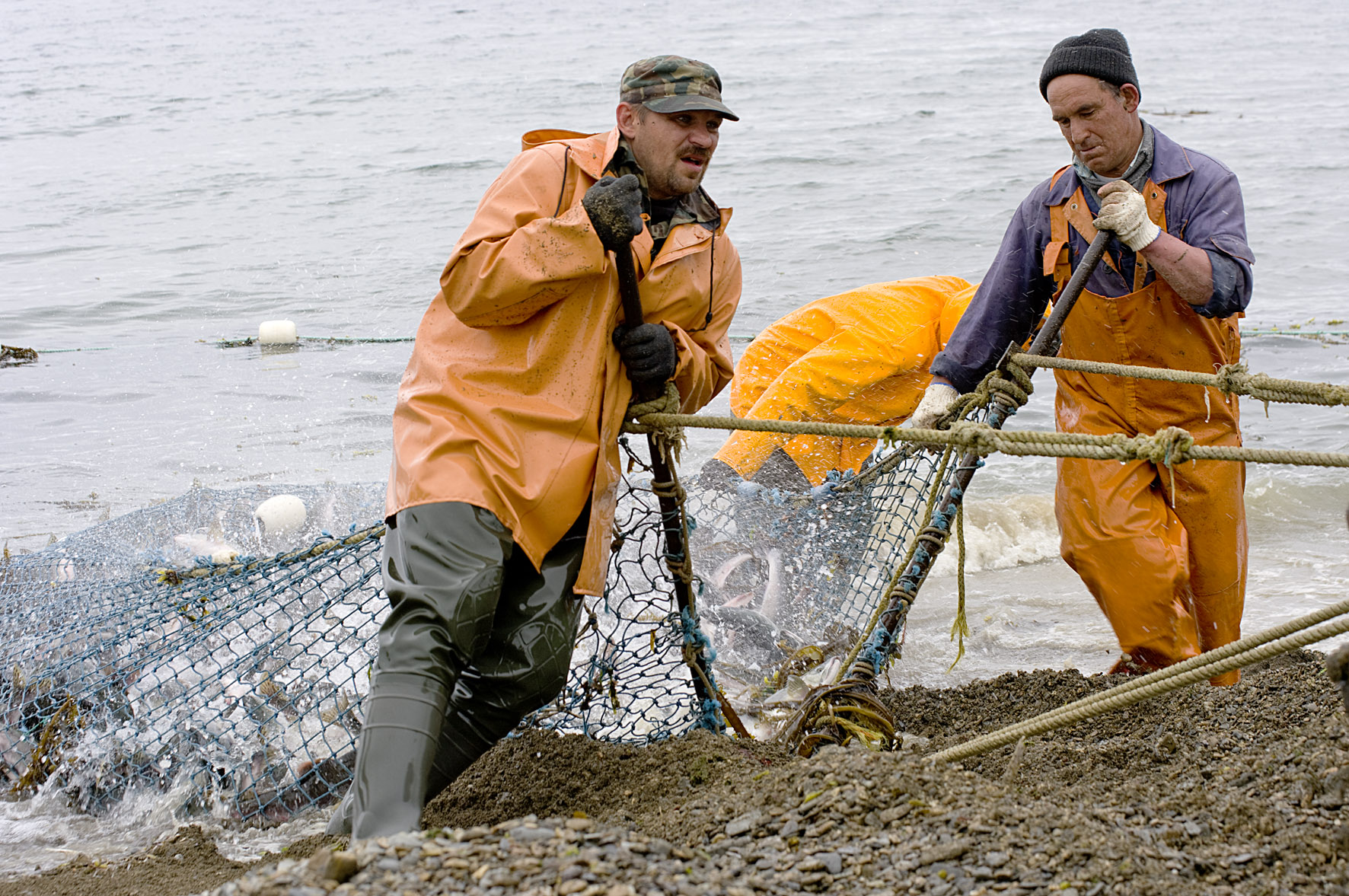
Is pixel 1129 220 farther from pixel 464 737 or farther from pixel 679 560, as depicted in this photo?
pixel 464 737

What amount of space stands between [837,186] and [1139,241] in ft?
46.6

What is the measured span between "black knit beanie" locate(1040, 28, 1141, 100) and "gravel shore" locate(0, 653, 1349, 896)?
6.11 ft

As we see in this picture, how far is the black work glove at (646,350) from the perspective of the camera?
2.98m

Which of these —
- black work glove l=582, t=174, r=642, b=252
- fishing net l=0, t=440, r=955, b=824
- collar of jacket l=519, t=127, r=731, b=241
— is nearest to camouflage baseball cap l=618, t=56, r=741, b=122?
collar of jacket l=519, t=127, r=731, b=241

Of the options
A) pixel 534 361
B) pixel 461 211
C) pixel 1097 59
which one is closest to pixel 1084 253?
pixel 1097 59

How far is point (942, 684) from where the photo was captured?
17.0 ft

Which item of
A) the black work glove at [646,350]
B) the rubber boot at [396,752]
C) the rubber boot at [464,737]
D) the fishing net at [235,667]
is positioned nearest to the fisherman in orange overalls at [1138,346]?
the fishing net at [235,667]

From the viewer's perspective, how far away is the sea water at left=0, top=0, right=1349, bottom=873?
709cm

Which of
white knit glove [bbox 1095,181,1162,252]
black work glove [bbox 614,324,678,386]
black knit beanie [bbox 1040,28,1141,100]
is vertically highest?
black knit beanie [bbox 1040,28,1141,100]

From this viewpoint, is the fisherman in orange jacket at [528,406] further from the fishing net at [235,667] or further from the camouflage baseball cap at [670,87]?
the fishing net at [235,667]

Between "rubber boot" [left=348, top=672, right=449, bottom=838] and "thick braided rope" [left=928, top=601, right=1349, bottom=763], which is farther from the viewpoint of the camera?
"rubber boot" [left=348, top=672, right=449, bottom=838]

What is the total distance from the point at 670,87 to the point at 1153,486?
2033 mm

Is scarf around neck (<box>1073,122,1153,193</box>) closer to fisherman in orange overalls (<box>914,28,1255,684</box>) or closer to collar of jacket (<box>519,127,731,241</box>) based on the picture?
fisherman in orange overalls (<box>914,28,1255,684</box>)

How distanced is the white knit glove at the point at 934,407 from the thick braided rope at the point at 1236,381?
32 cm
